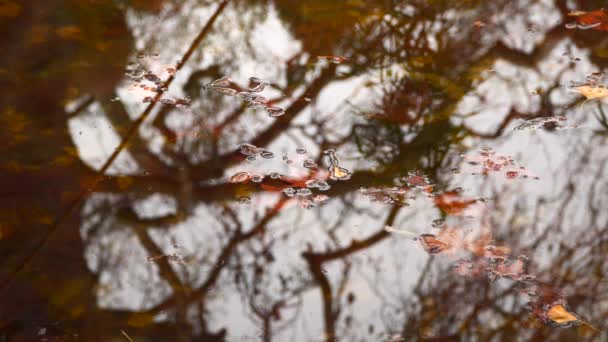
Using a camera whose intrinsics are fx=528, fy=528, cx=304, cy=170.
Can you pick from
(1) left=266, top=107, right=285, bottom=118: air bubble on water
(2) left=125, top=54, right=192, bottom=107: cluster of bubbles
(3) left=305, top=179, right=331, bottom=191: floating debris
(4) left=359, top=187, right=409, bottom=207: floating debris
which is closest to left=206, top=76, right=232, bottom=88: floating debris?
(2) left=125, top=54, right=192, bottom=107: cluster of bubbles

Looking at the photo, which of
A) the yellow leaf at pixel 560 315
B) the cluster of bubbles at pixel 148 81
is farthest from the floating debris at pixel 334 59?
the yellow leaf at pixel 560 315

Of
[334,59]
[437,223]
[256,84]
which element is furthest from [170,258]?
[334,59]

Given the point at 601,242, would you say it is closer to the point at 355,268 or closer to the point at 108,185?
the point at 355,268

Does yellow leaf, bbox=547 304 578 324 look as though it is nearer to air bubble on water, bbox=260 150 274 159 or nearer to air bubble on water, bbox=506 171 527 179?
air bubble on water, bbox=506 171 527 179

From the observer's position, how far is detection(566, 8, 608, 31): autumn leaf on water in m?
2.73

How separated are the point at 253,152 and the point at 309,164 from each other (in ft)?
0.69

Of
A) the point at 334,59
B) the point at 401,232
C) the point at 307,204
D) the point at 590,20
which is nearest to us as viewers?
the point at 401,232

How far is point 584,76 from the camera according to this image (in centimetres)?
231

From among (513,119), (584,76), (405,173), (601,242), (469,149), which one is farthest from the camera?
(584,76)

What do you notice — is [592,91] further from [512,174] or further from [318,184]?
[318,184]

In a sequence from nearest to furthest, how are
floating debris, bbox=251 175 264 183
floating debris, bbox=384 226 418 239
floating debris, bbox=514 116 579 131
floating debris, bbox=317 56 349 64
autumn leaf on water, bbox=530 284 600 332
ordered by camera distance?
autumn leaf on water, bbox=530 284 600 332 → floating debris, bbox=384 226 418 239 → floating debris, bbox=251 175 264 183 → floating debris, bbox=514 116 579 131 → floating debris, bbox=317 56 349 64

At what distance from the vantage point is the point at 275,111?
210cm

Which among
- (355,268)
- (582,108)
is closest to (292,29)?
(582,108)

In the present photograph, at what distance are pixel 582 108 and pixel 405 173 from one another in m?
0.87
